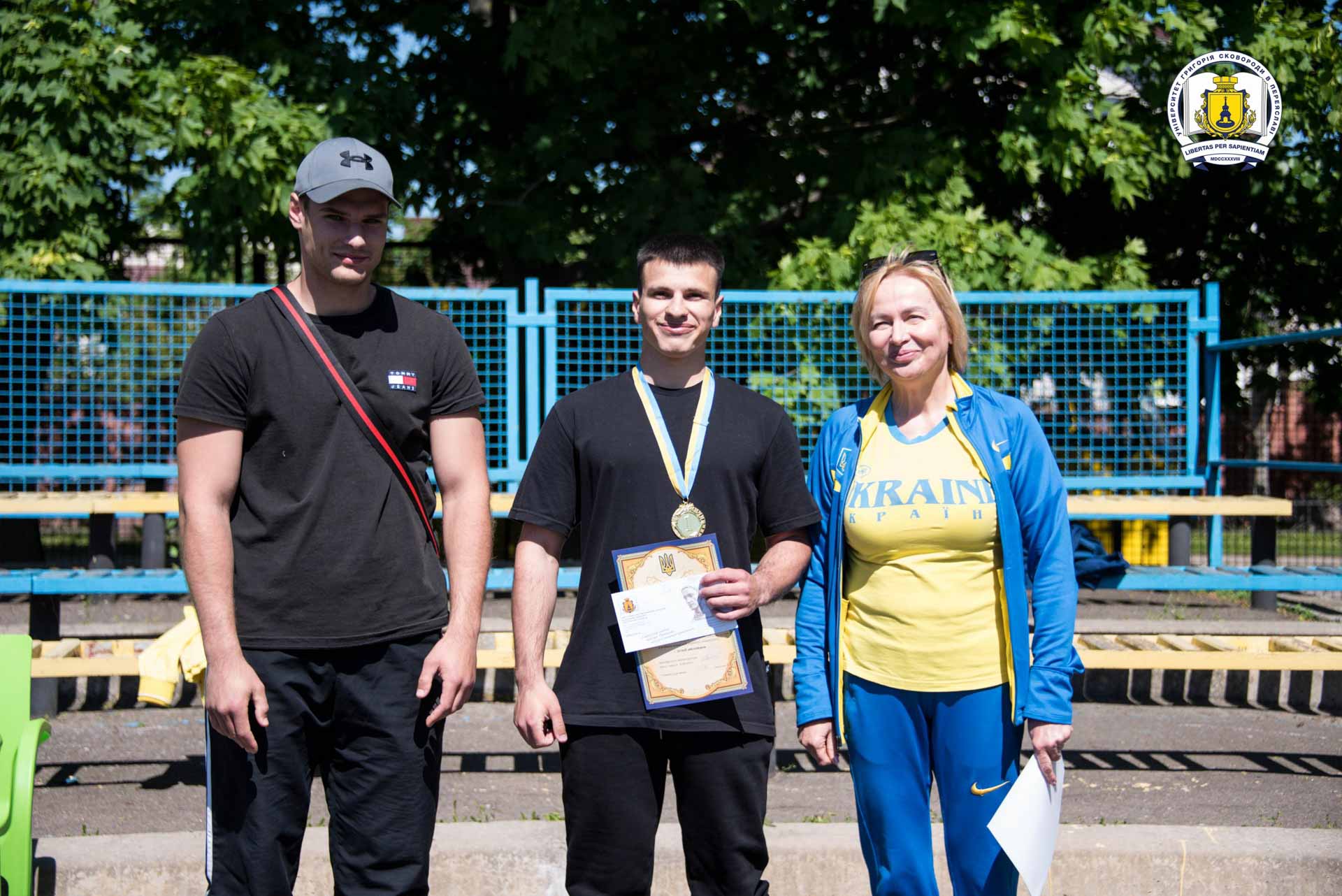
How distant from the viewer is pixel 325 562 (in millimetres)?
2777

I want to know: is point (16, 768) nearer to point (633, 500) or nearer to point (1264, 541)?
point (633, 500)

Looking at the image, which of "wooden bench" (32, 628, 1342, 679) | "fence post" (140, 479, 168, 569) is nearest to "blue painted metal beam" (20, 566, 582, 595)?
"wooden bench" (32, 628, 1342, 679)

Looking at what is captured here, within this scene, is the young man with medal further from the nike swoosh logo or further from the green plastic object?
the green plastic object

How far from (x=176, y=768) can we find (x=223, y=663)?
10.3ft

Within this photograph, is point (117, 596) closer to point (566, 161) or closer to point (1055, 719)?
point (566, 161)

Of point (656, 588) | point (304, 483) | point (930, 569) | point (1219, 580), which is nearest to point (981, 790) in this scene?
point (930, 569)

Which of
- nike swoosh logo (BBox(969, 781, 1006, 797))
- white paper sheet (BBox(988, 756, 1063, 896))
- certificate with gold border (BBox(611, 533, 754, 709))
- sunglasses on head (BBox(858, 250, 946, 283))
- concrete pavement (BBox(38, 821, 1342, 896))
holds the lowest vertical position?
concrete pavement (BBox(38, 821, 1342, 896))

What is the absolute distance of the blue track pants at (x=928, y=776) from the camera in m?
2.90

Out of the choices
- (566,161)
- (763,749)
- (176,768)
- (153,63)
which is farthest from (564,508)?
(153,63)

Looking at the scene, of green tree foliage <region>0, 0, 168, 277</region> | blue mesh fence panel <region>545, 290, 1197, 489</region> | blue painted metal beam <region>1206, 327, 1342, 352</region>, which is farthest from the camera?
green tree foliage <region>0, 0, 168, 277</region>

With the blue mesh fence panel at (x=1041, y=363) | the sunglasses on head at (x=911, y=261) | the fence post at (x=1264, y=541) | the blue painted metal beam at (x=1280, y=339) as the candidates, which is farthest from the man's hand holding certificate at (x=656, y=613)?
the fence post at (x=1264, y=541)

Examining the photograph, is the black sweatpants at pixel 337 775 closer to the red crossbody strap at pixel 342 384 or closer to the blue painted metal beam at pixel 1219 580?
the red crossbody strap at pixel 342 384

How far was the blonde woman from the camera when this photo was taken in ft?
9.52

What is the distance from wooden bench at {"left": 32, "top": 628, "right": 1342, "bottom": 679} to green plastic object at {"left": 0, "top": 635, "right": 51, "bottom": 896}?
5.32 feet
